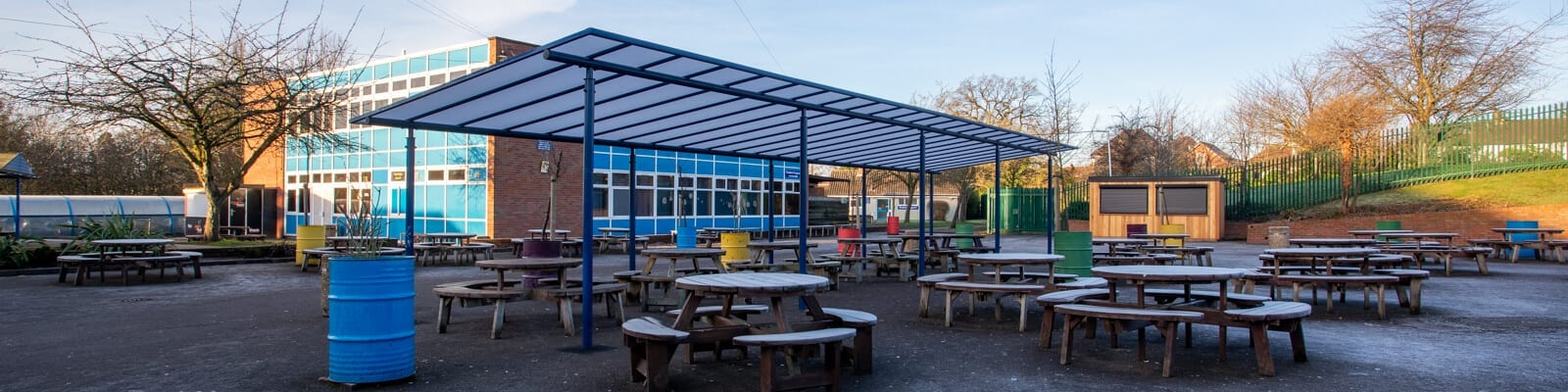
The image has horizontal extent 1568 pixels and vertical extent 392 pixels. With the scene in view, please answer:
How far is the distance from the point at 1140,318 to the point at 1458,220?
20.4 metres

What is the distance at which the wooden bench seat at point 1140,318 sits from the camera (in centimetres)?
562

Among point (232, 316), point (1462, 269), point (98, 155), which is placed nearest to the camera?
point (232, 316)

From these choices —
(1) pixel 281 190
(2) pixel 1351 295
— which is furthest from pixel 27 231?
(2) pixel 1351 295

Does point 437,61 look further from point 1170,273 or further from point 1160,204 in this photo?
point 1170,273

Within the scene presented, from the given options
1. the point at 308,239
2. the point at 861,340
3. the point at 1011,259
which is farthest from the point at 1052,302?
the point at 308,239

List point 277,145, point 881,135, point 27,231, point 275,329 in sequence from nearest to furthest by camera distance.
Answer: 1. point 275,329
2. point 881,135
3. point 277,145
4. point 27,231

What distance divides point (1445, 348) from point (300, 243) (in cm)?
1610

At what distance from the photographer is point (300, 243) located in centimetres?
1612

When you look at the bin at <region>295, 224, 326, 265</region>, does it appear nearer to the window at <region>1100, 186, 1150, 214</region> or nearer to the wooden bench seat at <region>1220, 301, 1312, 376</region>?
the wooden bench seat at <region>1220, 301, 1312, 376</region>

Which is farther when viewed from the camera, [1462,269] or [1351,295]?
[1462,269]

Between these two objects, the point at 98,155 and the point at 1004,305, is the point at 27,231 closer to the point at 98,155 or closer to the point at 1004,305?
the point at 98,155

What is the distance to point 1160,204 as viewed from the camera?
85.1 ft

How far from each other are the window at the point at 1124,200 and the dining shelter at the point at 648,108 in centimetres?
1520

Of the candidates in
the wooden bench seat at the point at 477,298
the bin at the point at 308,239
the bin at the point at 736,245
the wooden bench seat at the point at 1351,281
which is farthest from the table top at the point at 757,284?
the bin at the point at 308,239
